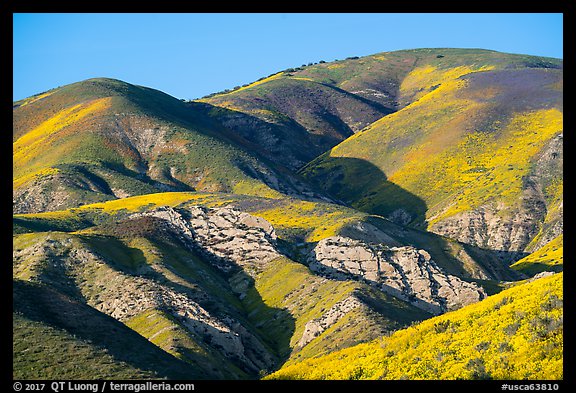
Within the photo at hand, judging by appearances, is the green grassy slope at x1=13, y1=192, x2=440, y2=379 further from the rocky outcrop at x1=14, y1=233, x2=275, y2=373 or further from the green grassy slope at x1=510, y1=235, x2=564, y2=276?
the green grassy slope at x1=510, y1=235, x2=564, y2=276

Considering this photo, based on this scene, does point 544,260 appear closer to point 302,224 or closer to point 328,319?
point 302,224

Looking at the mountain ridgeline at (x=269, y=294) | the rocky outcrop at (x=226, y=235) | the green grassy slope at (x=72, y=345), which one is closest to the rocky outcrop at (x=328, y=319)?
the mountain ridgeline at (x=269, y=294)

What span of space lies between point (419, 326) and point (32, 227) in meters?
113

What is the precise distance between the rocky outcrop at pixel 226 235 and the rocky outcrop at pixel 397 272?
8.58 m

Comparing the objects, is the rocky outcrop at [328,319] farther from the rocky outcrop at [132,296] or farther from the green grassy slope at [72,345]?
the green grassy slope at [72,345]

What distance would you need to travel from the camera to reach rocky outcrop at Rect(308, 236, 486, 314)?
12656cm

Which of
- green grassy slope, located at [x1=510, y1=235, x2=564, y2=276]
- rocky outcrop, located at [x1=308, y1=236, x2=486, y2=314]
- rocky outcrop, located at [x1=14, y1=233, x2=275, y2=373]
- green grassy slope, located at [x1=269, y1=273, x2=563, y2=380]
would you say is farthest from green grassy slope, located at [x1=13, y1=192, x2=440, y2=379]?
green grassy slope, located at [x1=510, y1=235, x2=564, y2=276]

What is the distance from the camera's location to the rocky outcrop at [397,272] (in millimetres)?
126562

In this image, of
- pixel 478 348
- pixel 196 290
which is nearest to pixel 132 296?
pixel 196 290

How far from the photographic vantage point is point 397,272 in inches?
5192

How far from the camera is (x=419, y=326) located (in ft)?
154
